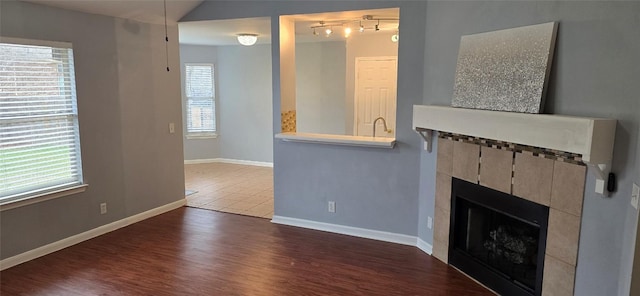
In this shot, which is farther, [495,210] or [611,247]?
[495,210]

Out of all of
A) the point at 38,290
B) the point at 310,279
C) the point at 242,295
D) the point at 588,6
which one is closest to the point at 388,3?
the point at 588,6

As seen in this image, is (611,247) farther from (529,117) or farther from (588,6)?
(588,6)

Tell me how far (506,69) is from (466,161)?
31.6 inches

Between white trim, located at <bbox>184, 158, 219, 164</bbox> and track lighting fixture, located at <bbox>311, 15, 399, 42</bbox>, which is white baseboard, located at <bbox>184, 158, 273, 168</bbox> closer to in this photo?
white trim, located at <bbox>184, 158, 219, 164</bbox>

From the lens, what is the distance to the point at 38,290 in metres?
3.10

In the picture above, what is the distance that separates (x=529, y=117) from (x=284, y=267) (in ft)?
7.25

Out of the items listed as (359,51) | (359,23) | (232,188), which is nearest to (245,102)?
(232,188)

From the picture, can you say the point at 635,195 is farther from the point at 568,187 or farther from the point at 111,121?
the point at 111,121

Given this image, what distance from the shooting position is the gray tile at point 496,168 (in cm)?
286

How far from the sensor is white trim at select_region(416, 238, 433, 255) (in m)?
3.77

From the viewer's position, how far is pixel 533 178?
2666mm

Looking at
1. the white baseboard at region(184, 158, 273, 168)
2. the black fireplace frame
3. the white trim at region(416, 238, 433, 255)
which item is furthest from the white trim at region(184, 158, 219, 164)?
the black fireplace frame

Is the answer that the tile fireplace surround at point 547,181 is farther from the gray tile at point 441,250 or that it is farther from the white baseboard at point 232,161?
the white baseboard at point 232,161

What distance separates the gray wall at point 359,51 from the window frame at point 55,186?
4.02 metres
